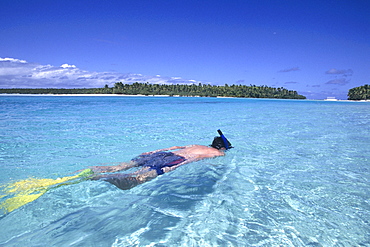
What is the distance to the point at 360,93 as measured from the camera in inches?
5010

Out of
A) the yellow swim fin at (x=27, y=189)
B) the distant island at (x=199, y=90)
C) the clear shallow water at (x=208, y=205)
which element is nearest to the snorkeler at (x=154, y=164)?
the clear shallow water at (x=208, y=205)

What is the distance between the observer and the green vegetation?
405 feet

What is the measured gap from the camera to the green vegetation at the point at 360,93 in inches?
4862

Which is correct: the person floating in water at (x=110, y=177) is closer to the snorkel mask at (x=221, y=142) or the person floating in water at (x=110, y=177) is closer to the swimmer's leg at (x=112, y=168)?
the swimmer's leg at (x=112, y=168)

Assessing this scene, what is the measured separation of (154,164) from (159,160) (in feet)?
0.81

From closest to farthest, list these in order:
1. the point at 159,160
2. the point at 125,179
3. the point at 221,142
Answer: the point at 125,179
the point at 159,160
the point at 221,142

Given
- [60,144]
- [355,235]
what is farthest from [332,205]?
[60,144]

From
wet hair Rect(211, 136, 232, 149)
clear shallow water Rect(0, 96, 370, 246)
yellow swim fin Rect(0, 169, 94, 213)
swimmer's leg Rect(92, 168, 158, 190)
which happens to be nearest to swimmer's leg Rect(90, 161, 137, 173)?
yellow swim fin Rect(0, 169, 94, 213)

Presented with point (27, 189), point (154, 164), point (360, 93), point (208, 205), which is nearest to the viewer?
point (208, 205)

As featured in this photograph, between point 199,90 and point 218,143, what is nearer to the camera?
point 218,143

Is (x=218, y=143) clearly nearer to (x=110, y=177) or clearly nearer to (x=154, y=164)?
(x=154, y=164)

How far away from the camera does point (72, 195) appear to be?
4043mm

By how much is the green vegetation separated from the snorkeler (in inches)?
6096

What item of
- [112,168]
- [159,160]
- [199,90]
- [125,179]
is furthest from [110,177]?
[199,90]
